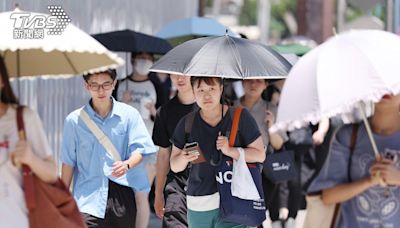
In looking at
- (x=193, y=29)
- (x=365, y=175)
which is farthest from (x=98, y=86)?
(x=193, y=29)

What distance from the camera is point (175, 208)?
21.7 feet

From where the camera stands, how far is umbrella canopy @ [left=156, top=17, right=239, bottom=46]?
Result: 427 inches

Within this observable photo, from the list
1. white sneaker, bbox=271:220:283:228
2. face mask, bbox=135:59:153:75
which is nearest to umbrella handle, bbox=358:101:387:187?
white sneaker, bbox=271:220:283:228

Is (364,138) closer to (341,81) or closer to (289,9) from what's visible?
(341,81)

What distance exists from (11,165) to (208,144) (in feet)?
5.20

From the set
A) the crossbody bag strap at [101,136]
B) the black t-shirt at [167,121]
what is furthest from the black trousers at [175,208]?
the crossbody bag strap at [101,136]

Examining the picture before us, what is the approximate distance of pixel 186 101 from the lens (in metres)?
6.95

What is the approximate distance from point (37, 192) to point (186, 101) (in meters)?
2.37

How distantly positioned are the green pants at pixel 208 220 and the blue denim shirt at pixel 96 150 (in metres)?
0.79

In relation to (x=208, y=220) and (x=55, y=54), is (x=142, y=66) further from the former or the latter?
(x=55, y=54)

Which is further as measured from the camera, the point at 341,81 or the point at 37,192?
the point at 37,192

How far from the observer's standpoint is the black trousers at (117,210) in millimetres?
6539

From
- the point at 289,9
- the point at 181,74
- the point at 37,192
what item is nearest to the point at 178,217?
the point at 181,74

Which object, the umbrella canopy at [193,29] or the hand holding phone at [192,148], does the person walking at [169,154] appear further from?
the umbrella canopy at [193,29]
